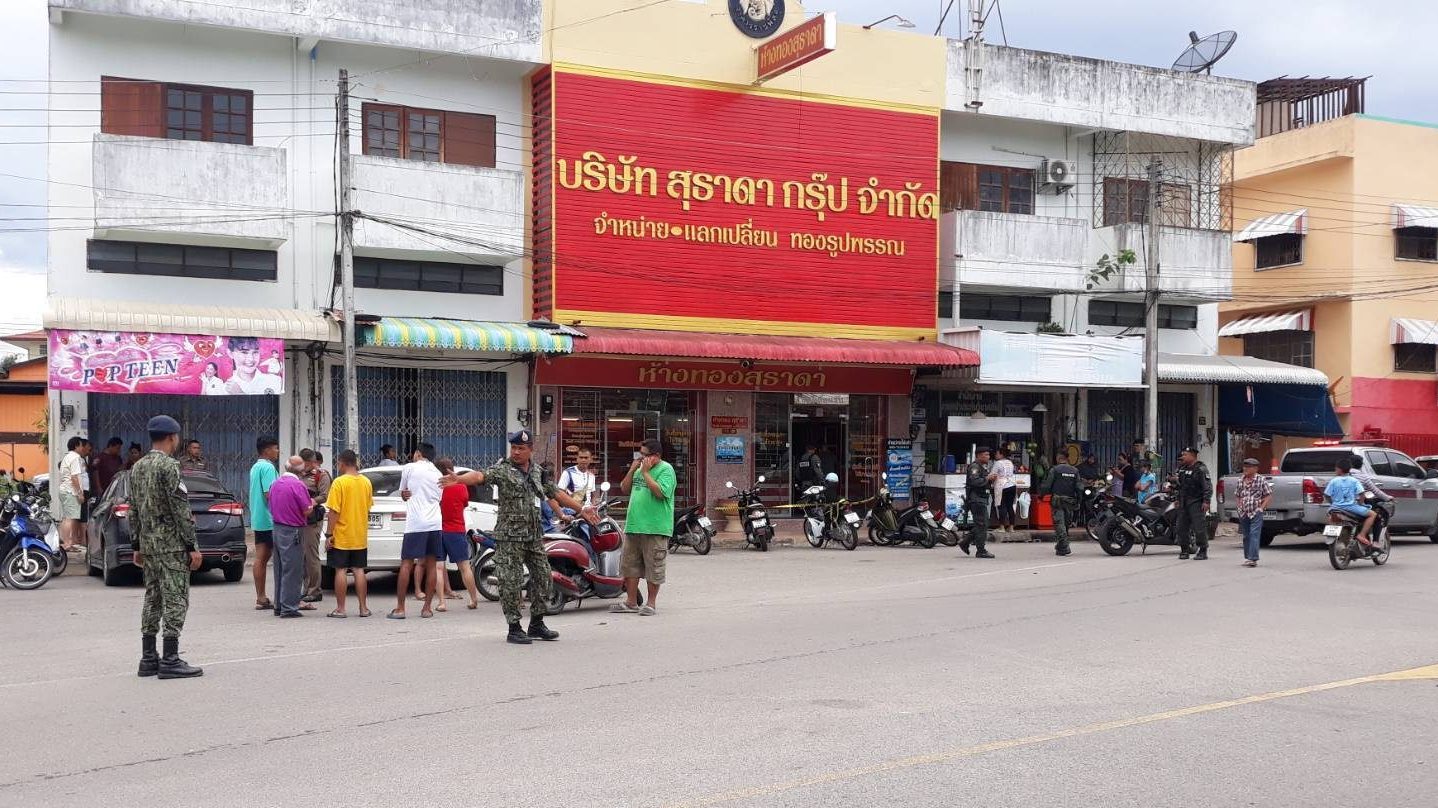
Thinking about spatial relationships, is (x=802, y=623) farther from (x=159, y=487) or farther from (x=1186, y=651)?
(x=159, y=487)

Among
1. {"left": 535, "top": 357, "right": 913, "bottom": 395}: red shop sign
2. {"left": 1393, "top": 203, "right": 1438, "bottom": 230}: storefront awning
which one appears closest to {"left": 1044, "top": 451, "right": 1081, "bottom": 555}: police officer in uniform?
{"left": 535, "top": 357, "right": 913, "bottom": 395}: red shop sign

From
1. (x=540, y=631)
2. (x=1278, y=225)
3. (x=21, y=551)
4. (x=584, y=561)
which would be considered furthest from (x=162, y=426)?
(x=1278, y=225)

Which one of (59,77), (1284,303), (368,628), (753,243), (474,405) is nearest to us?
(368,628)

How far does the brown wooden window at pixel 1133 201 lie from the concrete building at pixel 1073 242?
4cm

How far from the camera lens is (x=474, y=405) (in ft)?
75.3

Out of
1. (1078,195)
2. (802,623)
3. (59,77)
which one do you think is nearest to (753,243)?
(1078,195)

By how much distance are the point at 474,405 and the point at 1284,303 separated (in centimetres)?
2326

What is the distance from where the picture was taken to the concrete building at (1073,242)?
87.0ft

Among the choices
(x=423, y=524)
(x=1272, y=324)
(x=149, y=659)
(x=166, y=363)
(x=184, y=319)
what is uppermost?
(x=1272, y=324)

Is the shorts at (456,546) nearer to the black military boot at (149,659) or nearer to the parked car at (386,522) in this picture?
the parked car at (386,522)

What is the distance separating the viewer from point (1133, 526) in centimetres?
2086

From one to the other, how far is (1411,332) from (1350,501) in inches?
740

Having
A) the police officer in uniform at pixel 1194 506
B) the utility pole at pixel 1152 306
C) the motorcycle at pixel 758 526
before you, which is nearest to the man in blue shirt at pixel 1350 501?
the police officer in uniform at pixel 1194 506

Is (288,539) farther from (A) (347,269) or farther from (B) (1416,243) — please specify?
(B) (1416,243)
